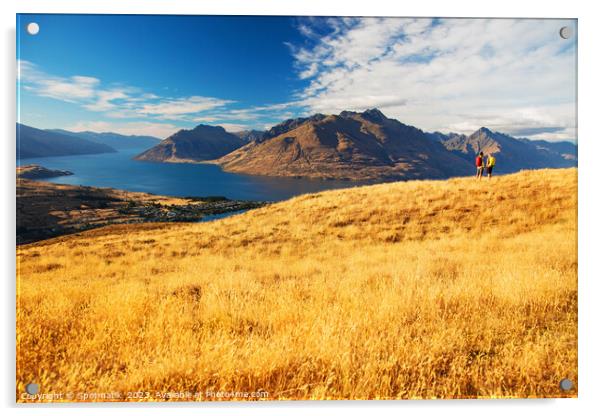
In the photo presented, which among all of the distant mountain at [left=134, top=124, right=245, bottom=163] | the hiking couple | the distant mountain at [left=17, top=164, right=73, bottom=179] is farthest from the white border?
the hiking couple

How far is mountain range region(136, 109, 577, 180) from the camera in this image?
6.62m

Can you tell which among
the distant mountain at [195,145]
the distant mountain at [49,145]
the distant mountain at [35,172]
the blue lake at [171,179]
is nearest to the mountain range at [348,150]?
the distant mountain at [195,145]

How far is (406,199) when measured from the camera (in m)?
11.2

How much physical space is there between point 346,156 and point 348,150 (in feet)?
0.78

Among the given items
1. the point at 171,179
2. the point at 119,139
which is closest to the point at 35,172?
the point at 119,139

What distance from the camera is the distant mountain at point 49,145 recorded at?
4.40 metres

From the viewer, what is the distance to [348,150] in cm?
995

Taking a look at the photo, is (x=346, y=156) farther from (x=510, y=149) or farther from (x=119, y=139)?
(x=119, y=139)

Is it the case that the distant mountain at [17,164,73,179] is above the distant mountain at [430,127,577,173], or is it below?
below

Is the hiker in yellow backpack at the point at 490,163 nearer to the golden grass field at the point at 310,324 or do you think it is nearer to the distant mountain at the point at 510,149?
the distant mountain at the point at 510,149

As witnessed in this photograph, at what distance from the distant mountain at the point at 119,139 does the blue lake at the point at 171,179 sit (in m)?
0.19

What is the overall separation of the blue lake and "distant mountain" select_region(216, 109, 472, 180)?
449 mm

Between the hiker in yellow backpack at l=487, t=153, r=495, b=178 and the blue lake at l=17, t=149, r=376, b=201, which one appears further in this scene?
the hiker in yellow backpack at l=487, t=153, r=495, b=178

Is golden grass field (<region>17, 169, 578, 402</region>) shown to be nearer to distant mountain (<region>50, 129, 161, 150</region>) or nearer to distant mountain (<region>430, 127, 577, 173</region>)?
distant mountain (<region>430, 127, 577, 173</region>)
